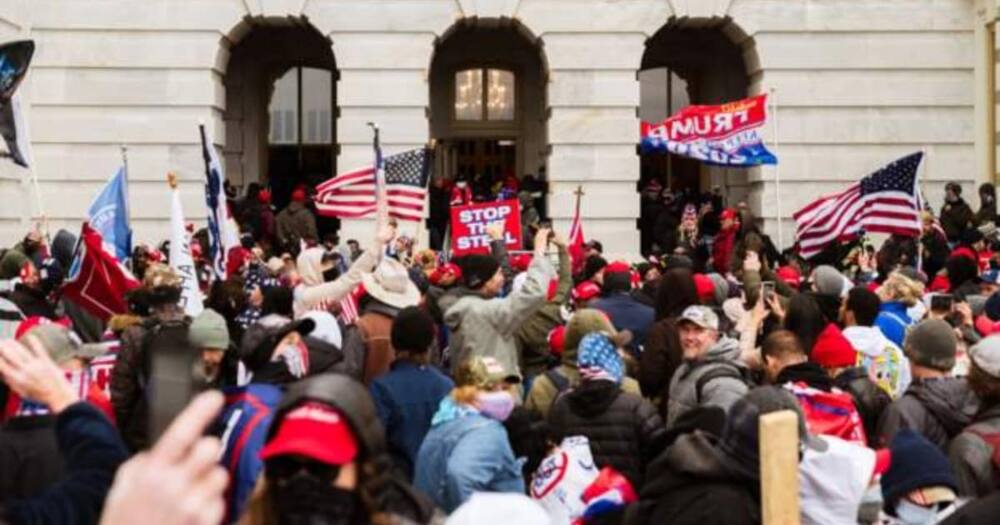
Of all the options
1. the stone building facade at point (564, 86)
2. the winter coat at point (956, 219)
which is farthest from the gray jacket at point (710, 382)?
the stone building facade at point (564, 86)

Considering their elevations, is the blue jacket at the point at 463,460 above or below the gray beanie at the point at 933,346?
below

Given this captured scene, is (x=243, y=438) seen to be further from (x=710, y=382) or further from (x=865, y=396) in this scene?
(x=865, y=396)

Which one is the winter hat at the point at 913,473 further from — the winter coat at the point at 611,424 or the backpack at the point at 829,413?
the winter coat at the point at 611,424

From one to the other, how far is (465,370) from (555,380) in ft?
4.76

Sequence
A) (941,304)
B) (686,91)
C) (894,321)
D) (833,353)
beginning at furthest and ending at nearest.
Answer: (686,91), (894,321), (941,304), (833,353)

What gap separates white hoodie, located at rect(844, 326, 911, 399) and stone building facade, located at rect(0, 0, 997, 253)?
15184 mm

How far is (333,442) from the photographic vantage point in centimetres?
366

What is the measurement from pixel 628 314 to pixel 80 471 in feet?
23.1

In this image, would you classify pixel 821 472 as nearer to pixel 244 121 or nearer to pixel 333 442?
pixel 333 442

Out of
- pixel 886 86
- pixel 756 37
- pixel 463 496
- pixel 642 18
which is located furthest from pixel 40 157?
pixel 463 496

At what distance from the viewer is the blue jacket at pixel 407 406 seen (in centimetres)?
782

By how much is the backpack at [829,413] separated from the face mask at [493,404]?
1.32 metres

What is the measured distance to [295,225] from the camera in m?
23.1

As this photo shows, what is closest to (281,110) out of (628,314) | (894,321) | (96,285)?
(96,285)
